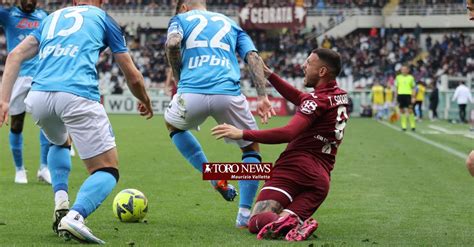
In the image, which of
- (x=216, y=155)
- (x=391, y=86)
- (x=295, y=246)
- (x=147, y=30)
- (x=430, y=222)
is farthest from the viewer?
(x=147, y=30)

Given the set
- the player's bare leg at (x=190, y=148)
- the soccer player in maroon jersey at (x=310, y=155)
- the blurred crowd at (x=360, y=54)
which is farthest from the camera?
the blurred crowd at (x=360, y=54)

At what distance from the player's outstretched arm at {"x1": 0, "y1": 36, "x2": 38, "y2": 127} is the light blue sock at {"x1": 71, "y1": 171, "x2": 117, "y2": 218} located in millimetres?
783

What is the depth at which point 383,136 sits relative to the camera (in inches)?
1000

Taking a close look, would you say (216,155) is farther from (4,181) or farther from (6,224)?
(6,224)

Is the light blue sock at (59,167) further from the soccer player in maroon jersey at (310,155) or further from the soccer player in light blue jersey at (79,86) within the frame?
the soccer player in maroon jersey at (310,155)

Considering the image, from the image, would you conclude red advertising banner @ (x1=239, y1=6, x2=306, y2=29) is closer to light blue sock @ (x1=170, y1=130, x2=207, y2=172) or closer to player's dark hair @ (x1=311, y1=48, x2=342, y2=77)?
light blue sock @ (x1=170, y1=130, x2=207, y2=172)

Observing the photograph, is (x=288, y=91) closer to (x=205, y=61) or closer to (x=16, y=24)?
(x=205, y=61)

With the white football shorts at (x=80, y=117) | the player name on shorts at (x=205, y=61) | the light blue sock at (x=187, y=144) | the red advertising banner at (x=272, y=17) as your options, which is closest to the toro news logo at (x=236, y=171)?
the white football shorts at (x=80, y=117)

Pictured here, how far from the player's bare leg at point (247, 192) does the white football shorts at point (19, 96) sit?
4434 mm

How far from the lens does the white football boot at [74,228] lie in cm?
643

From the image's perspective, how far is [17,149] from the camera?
39.3ft

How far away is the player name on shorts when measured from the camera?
835 cm

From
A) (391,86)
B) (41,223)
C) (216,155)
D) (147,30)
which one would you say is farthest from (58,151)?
(147,30)

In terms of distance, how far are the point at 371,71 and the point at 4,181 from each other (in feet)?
134
